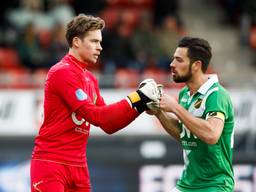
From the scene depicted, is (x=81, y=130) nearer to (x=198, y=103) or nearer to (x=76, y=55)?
(x=76, y=55)

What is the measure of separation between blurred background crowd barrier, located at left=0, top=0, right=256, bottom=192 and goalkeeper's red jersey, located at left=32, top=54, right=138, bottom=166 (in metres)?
5.21

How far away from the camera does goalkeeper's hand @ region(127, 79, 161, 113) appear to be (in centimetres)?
727

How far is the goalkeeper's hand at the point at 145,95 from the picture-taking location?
7270 millimetres

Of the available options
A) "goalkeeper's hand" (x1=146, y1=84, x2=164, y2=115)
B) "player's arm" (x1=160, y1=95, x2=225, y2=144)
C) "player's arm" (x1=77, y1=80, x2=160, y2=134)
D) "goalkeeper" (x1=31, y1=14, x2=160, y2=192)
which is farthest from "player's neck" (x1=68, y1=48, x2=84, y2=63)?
"player's arm" (x1=160, y1=95, x2=225, y2=144)

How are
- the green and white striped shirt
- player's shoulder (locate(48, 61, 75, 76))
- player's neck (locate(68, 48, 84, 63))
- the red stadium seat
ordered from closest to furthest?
the green and white striped shirt → player's shoulder (locate(48, 61, 75, 76)) → player's neck (locate(68, 48, 84, 63)) → the red stadium seat

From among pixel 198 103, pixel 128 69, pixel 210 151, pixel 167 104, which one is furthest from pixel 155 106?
pixel 128 69

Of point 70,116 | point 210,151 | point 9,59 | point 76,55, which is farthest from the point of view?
point 9,59

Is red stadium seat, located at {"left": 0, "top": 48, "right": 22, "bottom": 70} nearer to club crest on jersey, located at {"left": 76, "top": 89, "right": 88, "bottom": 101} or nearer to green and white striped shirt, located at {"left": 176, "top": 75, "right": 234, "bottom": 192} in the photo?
club crest on jersey, located at {"left": 76, "top": 89, "right": 88, "bottom": 101}

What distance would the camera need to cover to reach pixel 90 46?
300 inches

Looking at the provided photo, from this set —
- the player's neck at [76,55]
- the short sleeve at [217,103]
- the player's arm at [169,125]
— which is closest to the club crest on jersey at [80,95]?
the player's neck at [76,55]

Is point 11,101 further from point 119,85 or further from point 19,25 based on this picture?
point 19,25

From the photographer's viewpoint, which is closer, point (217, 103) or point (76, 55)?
point (217, 103)

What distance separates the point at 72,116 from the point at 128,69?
7033 mm

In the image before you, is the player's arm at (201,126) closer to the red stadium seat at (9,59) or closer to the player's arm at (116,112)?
the player's arm at (116,112)
